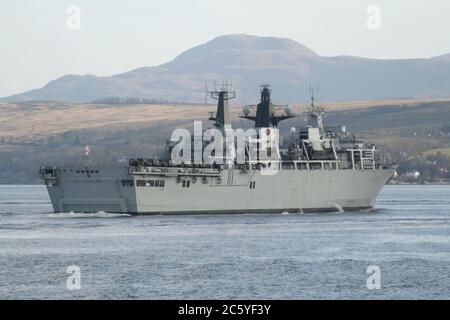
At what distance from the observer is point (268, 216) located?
77.4 meters

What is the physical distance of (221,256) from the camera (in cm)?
4931

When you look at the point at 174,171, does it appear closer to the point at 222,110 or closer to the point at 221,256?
the point at 222,110

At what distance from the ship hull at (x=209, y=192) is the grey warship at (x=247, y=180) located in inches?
2.9

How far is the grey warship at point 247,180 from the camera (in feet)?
242

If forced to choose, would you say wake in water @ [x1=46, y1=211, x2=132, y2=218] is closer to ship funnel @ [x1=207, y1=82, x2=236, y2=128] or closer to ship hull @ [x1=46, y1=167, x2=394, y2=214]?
ship hull @ [x1=46, y1=167, x2=394, y2=214]

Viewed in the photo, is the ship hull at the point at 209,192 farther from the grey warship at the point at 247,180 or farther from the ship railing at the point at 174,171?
the ship railing at the point at 174,171

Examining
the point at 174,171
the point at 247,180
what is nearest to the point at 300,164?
the point at 247,180

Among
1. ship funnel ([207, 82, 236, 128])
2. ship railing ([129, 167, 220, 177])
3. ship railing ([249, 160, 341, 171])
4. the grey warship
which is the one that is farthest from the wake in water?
ship funnel ([207, 82, 236, 128])

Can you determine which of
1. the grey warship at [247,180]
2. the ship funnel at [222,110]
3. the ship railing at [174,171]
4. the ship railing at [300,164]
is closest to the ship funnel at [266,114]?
the grey warship at [247,180]
